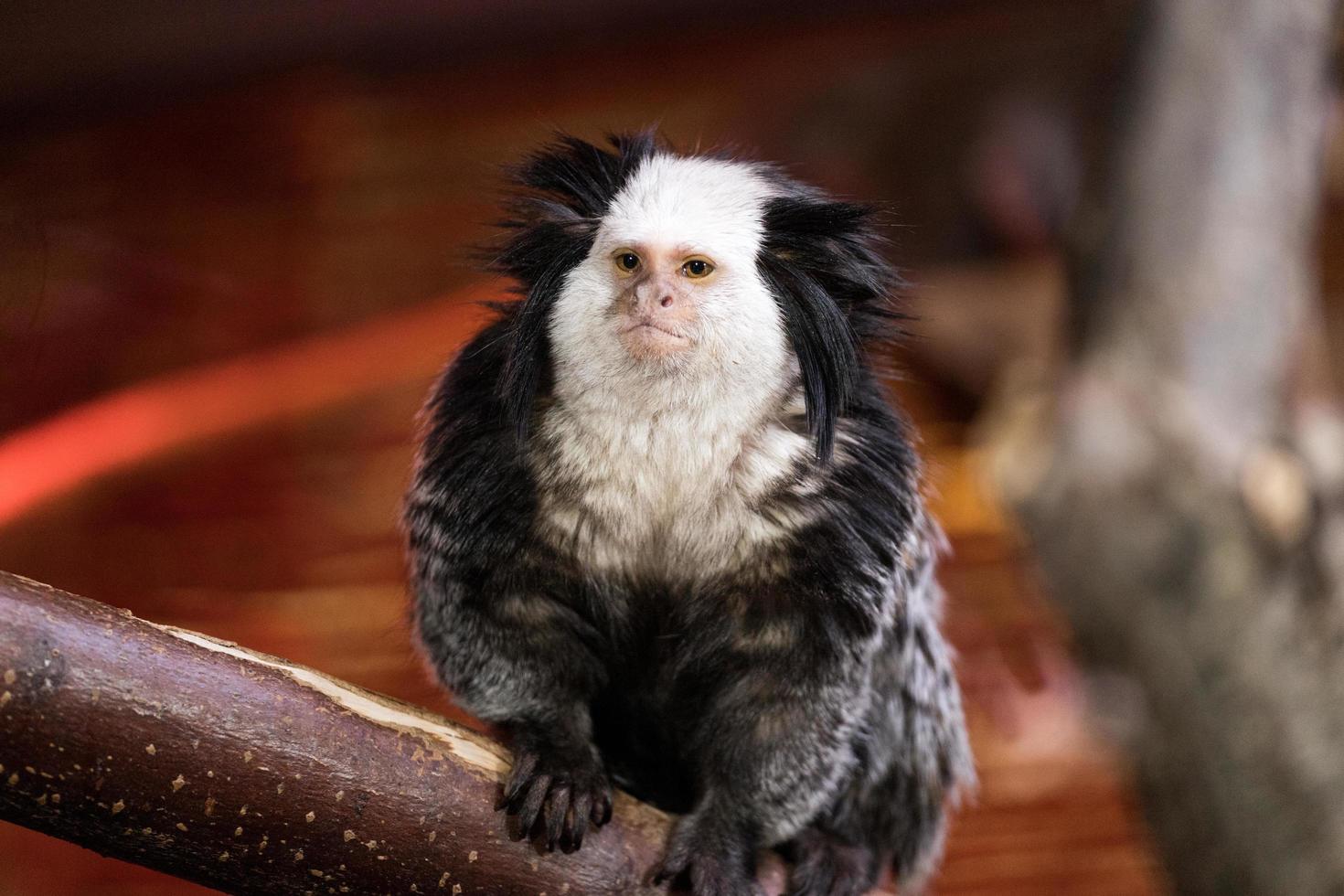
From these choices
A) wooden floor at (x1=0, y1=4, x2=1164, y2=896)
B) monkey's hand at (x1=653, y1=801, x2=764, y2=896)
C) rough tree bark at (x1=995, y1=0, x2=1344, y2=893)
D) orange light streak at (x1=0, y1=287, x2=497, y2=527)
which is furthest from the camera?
wooden floor at (x1=0, y1=4, x2=1164, y2=896)

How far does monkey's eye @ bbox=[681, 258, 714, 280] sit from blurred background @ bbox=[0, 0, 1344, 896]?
1.92m

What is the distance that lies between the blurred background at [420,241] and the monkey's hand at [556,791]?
1.90 m

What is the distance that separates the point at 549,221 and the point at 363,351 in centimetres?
245

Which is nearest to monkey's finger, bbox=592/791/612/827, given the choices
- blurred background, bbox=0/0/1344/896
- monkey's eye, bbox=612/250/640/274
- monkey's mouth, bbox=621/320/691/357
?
monkey's mouth, bbox=621/320/691/357

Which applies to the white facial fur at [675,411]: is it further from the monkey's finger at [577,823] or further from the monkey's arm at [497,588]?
the monkey's finger at [577,823]

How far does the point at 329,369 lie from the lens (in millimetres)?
4406

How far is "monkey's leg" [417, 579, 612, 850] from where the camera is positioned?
207 centimetres

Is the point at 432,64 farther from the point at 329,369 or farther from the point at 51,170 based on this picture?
the point at 51,170

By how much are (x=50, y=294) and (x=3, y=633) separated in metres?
0.83

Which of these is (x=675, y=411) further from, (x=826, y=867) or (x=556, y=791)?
(x=826, y=867)

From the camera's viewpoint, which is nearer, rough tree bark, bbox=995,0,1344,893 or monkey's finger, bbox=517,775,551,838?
monkey's finger, bbox=517,775,551,838

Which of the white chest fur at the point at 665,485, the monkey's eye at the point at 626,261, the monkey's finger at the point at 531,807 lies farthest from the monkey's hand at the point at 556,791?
the monkey's eye at the point at 626,261

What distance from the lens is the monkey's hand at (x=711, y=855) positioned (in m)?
1.98

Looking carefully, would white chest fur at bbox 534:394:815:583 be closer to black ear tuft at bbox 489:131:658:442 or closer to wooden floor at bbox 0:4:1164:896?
black ear tuft at bbox 489:131:658:442
